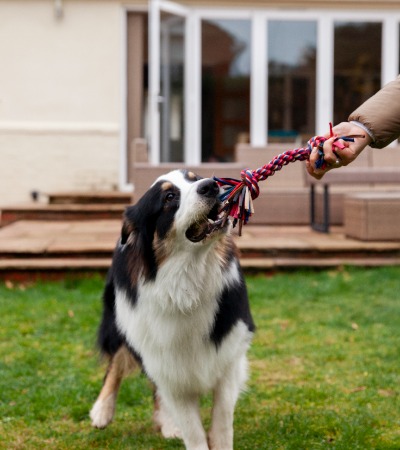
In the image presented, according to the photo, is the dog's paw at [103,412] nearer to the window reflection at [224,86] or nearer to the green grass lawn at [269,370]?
the green grass lawn at [269,370]

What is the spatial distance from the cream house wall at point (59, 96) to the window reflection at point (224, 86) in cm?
135

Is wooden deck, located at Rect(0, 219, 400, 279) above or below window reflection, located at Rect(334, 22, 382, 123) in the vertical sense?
below

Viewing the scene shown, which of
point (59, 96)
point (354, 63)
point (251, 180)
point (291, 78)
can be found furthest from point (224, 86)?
point (251, 180)

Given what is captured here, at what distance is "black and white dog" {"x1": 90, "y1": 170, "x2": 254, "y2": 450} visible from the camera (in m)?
2.93

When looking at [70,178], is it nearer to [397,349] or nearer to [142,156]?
[142,156]

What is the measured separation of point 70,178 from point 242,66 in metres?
3.15

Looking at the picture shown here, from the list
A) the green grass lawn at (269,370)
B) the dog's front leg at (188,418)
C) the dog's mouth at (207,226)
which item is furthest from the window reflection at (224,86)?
the dog's mouth at (207,226)

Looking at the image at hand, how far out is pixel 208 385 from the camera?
3.14 meters

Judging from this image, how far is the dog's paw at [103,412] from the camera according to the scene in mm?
3650

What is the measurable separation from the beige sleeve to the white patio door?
796 centimetres

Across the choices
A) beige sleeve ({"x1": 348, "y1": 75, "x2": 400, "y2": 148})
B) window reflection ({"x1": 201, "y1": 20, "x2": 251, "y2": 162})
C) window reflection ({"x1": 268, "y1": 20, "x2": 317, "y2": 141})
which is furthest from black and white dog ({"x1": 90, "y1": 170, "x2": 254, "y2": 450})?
window reflection ({"x1": 268, "y1": 20, "x2": 317, "y2": 141})

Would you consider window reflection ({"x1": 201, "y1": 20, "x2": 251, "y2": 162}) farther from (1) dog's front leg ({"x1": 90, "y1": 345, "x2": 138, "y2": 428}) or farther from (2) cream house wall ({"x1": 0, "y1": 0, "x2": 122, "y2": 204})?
(1) dog's front leg ({"x1": 90, "y1": 345, "x2": 138, "y2": 428})

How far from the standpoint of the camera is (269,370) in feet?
14.9

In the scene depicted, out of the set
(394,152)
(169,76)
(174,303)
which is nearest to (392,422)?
(174,303)
